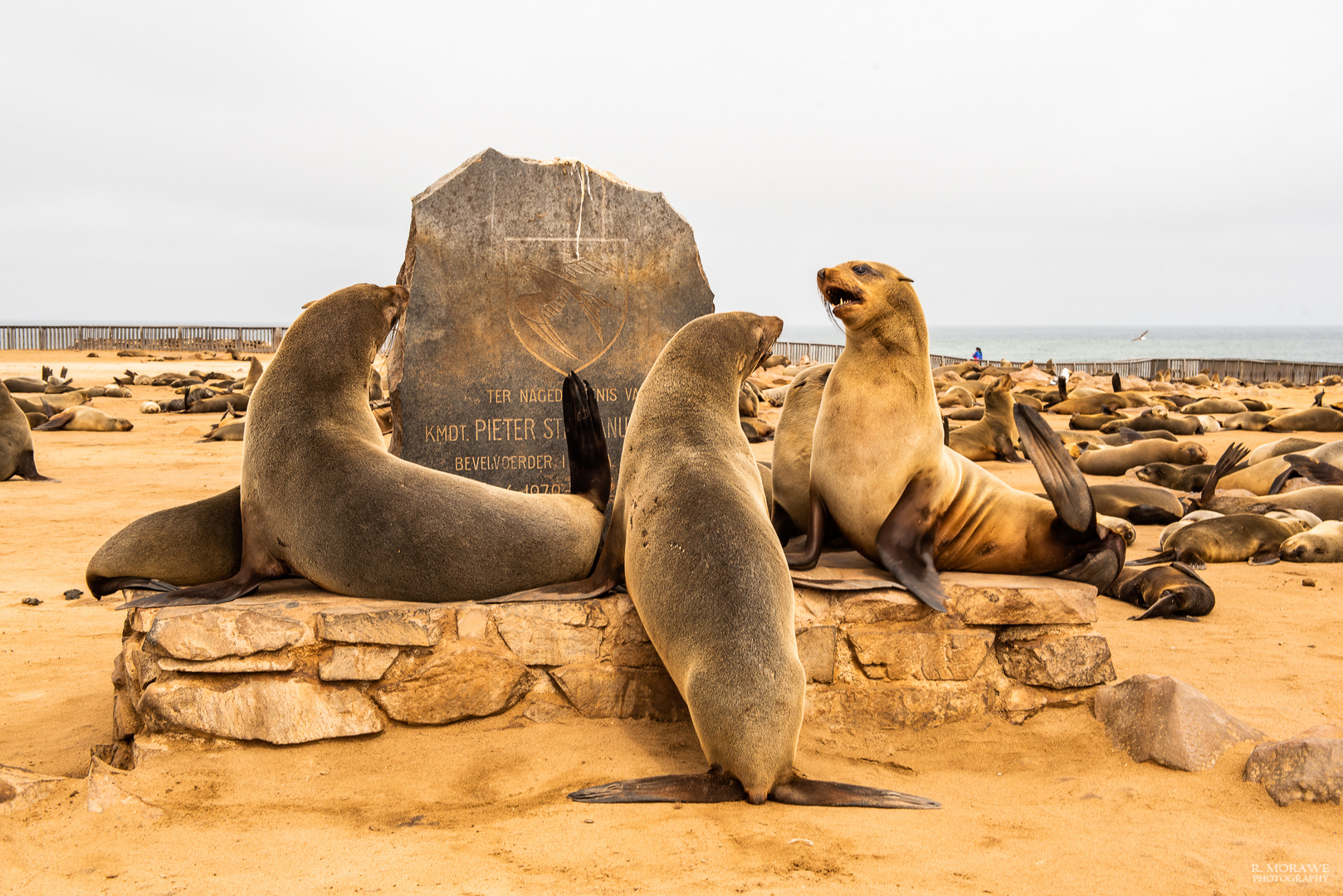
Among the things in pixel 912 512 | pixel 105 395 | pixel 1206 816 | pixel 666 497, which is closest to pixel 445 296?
pixel 666 497

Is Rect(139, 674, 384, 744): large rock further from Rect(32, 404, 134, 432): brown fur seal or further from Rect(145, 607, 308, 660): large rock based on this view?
Rect(32, 404, 134, 432): brown fur seal

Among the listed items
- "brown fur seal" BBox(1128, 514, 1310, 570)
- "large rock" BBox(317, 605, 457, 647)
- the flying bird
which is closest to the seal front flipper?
"large rock" BBox(317, 605, 457, 647)

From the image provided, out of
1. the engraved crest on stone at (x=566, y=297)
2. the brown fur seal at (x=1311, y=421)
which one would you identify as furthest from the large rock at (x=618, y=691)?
the brown fur seal at (x=1311, y=421)

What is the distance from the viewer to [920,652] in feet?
13.8

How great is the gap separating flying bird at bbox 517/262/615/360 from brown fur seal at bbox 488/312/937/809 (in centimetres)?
154

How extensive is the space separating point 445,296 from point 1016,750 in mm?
3959

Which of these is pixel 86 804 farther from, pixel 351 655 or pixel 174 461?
pixel 174 461

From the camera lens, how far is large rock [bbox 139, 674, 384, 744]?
378 centimetres

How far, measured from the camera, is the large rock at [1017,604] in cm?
422

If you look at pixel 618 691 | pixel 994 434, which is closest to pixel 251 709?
Answer: pixel 618 691

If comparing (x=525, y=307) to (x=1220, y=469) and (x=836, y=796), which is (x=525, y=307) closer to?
(x=836, y=796)

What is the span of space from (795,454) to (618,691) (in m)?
1.77

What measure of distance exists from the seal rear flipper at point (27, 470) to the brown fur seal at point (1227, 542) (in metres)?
10.7

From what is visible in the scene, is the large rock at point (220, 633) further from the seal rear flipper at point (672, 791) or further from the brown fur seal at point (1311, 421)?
the brown fur seal at point (1311, 421)
